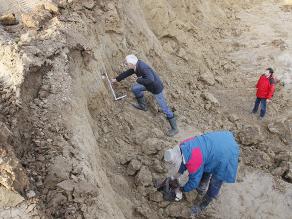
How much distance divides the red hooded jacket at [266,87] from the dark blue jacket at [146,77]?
8.48 ft

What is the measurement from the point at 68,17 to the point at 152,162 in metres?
2.89

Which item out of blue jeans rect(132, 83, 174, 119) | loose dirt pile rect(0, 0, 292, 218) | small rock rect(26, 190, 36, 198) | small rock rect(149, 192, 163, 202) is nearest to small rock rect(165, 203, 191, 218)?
loose dirt pile rect(0, 0, 292, 218)

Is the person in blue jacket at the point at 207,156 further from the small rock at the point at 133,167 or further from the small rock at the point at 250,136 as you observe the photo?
the small rock at the point at 250,136

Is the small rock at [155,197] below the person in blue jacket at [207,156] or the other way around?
below

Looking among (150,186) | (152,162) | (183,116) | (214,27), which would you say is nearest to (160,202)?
(150,186)

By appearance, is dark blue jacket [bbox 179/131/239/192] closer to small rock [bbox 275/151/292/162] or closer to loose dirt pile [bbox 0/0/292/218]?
loose dirt pile [bbox 0/0/292/218]

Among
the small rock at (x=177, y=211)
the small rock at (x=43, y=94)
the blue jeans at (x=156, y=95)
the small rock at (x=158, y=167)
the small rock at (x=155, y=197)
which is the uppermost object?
the small rock at (x=43, y=94)

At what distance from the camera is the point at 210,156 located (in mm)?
5289

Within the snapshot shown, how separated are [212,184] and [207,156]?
2.42 feet

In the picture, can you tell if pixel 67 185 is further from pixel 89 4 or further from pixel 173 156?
pixel 89 4

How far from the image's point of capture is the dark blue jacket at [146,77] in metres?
6.71

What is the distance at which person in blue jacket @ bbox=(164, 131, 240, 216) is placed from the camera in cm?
514

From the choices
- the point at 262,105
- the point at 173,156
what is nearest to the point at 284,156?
the point at 262,105

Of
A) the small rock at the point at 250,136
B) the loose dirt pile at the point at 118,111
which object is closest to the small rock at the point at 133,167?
the loose dirt pile at the point at 118,111
